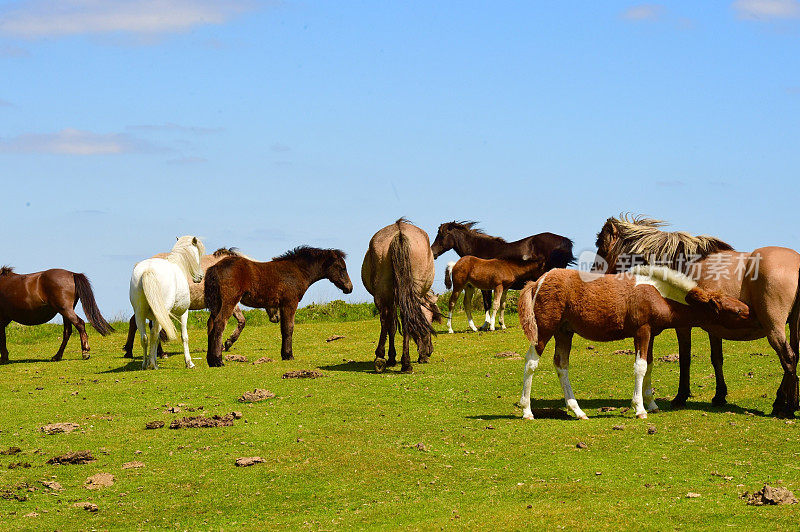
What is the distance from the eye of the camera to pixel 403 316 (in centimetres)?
1440

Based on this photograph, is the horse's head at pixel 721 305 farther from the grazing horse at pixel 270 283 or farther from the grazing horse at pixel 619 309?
the grazing horse at pixel 270 283

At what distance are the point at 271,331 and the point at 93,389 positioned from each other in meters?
8.72

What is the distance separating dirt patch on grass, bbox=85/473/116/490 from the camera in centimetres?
898

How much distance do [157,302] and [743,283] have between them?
994cm

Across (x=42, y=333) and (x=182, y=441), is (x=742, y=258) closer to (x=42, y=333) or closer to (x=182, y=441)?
(x=182, y=441)

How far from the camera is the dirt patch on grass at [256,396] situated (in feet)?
41.2

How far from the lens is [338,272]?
1755 centimetres

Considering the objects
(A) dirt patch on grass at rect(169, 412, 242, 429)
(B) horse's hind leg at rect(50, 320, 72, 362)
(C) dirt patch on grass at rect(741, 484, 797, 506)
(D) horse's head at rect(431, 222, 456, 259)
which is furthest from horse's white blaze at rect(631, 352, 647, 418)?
(D) horse's head at rect(431, 222, 456, 259)

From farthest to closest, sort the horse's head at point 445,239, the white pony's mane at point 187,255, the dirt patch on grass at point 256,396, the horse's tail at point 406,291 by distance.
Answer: the horse's head at point 445,239 < the white pony's mane at point 187,255 < the horse's tail at point 406,291 < the dirt patch on grass at point 256,396

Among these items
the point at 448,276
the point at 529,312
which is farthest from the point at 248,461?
the point at 448,276

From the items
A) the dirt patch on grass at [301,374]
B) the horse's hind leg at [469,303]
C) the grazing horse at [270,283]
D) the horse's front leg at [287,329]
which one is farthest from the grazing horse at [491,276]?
the dirt patch on grass at [301,374]

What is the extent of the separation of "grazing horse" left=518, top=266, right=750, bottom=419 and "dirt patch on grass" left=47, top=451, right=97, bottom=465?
511cm

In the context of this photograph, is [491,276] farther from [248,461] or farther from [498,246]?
[248,461]

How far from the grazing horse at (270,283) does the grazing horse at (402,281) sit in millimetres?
1894
